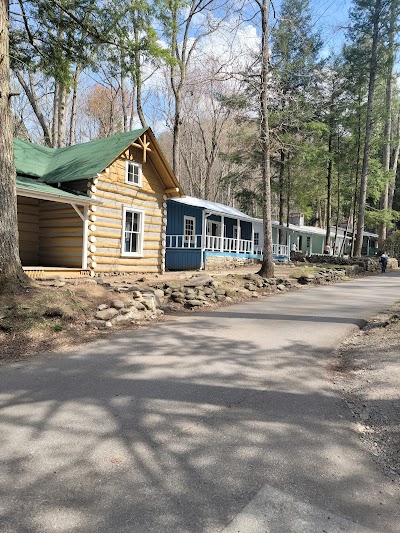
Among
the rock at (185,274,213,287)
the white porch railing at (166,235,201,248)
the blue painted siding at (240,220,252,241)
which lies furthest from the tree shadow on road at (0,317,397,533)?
the blue painted siding at (240,220,252,241)

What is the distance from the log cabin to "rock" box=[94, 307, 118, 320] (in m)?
5.68

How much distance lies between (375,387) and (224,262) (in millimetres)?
Answer: 18623

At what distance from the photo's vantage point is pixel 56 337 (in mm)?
6320

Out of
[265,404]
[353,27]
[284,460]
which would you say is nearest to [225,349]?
[265,404]

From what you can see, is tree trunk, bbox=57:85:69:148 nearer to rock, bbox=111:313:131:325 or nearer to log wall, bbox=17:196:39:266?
log wall, bbox=17:196:39:266

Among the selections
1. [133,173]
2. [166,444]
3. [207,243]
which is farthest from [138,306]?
[207,243]

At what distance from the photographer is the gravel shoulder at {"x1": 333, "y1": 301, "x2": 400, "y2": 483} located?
306cm

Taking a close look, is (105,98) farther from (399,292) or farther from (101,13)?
(399,292)

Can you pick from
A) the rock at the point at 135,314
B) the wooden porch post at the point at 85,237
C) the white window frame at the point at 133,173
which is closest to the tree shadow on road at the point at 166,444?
the rock at the point at 135,314

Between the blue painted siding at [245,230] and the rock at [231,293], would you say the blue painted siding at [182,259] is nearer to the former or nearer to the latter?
the blue painted siding at [245,230]

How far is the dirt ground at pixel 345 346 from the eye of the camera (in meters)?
3.34

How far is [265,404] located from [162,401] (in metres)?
1.07

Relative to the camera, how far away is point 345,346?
21.1 feet

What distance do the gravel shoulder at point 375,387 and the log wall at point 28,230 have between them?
507 inches
